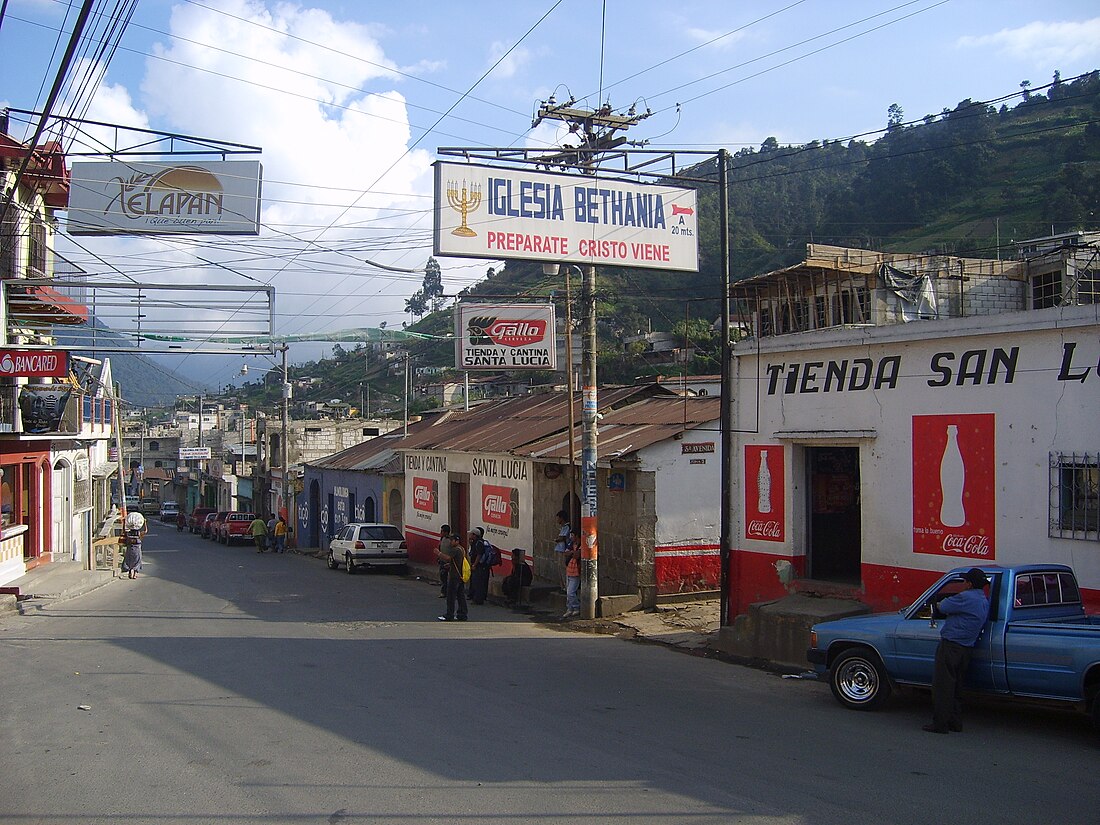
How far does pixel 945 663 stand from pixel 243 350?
17.3 m

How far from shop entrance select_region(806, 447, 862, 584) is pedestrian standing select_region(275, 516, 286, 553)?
33.5 meters

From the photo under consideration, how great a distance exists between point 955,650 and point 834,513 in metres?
6.78

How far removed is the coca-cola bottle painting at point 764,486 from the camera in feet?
50.5

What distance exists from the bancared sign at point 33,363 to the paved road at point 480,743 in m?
7.86

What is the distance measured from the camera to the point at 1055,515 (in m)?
11.2

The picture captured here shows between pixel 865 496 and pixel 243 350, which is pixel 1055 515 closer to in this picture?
pixel 865 496

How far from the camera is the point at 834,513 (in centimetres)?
1559

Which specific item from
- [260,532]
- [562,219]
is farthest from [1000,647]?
[260,532]

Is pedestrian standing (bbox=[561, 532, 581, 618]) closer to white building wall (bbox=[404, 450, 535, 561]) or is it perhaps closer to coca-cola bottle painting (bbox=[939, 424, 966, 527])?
white building wall (bbox=[404, 450, 535, 561])

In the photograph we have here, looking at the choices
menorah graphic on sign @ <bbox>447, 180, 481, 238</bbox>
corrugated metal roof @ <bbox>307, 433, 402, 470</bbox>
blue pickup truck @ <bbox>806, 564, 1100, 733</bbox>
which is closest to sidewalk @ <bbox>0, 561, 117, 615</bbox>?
corrugated metal roof @ <bbox>307, 433, 402, 470</bbox>

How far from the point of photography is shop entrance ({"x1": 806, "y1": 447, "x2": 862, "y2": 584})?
15258 millimetres

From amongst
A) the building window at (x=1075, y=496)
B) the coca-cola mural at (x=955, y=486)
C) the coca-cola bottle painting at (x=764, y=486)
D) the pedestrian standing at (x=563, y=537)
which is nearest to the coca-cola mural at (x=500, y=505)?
the pedestrian standing at (x=563, y=537)

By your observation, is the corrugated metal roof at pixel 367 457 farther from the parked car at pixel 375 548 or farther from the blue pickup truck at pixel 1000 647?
the blue pickup truck at pixel 1000 647

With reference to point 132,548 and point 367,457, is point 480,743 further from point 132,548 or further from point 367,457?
point 367,457
